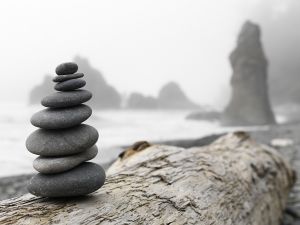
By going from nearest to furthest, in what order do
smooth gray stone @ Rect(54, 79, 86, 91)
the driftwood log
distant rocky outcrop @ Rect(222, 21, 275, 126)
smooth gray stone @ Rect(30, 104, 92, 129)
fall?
the driftwood log → smooth gray stone @ Rect(30, 104, 92, 129) → smooth gray stone @ Rect(54, 79, 86, 91) → distant rocky outcrop @ Rect(222, 21, 275, 126)

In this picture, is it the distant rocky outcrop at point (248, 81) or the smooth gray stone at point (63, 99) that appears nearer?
the smooth gray stone at point (63, 99)

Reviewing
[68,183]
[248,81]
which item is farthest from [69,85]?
[248,81]

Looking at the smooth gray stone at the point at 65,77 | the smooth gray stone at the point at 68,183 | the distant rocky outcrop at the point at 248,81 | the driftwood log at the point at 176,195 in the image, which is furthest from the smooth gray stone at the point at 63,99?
the distant rocky outcrop at the point at 248,81

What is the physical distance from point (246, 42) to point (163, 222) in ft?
179

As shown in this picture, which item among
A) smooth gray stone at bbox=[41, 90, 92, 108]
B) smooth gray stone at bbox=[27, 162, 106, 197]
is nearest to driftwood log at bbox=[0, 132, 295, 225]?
smooth gray stone at bbox=[27, 162, 106, 197]

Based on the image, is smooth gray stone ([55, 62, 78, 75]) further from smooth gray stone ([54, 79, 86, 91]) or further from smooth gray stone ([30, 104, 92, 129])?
smooth gray stone ([30, 104, 92, 129])

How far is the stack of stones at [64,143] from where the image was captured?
3.31m

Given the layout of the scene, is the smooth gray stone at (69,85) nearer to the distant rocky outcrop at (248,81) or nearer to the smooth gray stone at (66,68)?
the smooth gray stone at (66,68)

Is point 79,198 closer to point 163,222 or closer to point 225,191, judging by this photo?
point 163,222

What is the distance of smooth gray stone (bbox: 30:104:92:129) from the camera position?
10.9 ft

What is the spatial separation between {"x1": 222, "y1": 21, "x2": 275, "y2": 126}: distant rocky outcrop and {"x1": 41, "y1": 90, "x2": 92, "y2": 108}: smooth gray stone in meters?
47.7

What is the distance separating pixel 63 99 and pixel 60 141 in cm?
34

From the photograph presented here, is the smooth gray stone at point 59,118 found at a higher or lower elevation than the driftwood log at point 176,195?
higher

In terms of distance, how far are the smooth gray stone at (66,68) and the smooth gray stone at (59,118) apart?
0.33 metres
